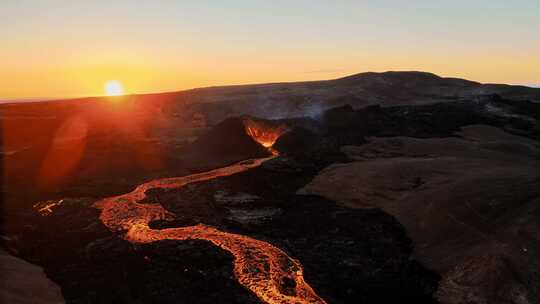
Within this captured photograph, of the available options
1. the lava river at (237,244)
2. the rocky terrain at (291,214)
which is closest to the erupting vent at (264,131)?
the rocky terrain at (291,214)

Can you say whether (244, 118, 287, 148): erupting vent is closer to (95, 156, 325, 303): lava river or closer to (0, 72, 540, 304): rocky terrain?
(0, 72, 540, 304): rocky terrain

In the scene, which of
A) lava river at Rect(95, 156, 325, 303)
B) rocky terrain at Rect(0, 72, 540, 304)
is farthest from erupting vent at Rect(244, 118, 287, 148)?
lava river at Rect(95, 156, 325, 303)

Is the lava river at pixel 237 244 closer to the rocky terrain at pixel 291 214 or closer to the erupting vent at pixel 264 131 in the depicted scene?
the rocky terrain at pixel 291 214

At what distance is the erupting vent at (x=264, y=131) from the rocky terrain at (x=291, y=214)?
136 millimetres

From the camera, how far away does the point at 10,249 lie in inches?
720

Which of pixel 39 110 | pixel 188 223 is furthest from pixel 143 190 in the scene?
pixel 39 110

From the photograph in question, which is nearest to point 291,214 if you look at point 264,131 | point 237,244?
point 237,244

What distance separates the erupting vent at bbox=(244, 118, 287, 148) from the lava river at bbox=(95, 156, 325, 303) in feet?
40.0

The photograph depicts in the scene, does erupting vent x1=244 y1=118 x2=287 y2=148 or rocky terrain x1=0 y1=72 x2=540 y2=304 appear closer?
rocky terrain x1=0 y1=72 x2=540 y2=304

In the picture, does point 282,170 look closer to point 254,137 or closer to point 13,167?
point 254,137

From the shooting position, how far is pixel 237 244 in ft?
59.6

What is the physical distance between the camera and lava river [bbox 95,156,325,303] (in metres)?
14.4

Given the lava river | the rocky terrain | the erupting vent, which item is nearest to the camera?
the lava river

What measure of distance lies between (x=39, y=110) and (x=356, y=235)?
7447 centimetres
